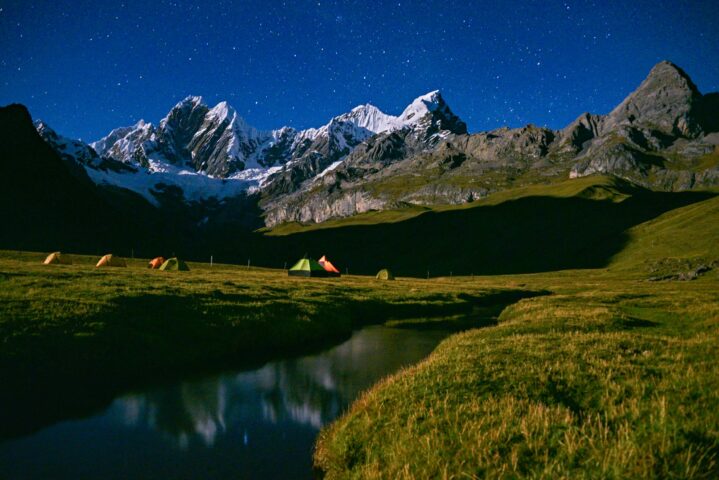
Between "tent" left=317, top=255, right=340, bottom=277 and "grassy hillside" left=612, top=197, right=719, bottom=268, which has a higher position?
"grassy hillside" left=612, top=197, right=719, bottom=268

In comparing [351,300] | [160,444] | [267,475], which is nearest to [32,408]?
[160,444]

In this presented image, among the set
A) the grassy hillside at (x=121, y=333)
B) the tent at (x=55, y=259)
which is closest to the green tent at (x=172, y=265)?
the tent at (x=55, y=259)

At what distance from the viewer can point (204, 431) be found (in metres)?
15.5

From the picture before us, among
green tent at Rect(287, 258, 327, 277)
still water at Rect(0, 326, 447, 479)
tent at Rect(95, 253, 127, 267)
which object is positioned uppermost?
tent at Rect(95, 253, 127, 267)

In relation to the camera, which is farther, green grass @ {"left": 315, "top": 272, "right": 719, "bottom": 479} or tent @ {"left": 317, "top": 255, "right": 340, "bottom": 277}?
tent @ {"left": 317, "top": 255, "right": 340, "bottom": 277}

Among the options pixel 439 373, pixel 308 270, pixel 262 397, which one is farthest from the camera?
pixel 308 270

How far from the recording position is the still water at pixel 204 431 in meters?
12.8

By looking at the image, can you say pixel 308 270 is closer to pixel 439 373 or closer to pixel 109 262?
pixel 109 262

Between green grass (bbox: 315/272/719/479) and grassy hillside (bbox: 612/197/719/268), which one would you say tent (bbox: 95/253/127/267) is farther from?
grassy hillside (bbox: 612/197/719/268)

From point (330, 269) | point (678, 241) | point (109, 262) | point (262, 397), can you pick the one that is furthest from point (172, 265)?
point (678, 241)

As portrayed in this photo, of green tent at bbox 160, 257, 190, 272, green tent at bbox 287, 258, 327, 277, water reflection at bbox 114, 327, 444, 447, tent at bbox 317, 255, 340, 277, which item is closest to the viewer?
water reflection at bbox 114, 327, 444, 447

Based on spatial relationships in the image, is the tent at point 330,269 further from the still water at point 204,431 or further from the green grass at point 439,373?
the still water at point 204,431

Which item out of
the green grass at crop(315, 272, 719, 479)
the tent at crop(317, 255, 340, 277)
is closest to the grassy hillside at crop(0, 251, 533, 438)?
the green grass at crop(315, 272, 719, 479)

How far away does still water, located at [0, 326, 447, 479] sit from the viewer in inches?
505
